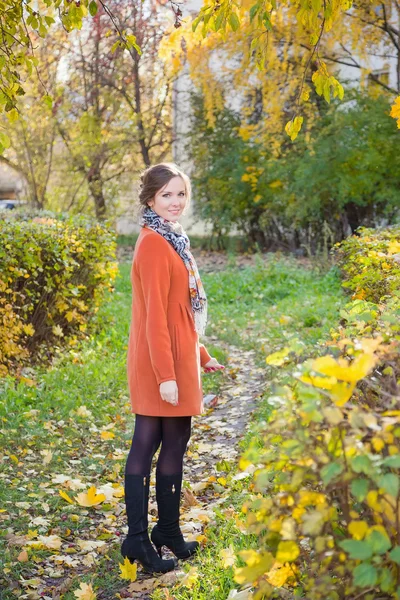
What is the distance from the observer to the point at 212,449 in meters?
5.26

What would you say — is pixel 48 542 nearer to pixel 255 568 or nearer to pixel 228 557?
pixel 228 557

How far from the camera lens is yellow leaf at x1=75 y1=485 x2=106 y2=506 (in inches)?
162

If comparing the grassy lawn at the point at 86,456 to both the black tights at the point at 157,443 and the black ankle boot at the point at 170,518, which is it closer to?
the black ankle boot at the point at 170,518

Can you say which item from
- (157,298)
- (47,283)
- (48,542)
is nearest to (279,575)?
(157,298)

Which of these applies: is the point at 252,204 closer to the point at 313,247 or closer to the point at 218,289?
the point at 313,247

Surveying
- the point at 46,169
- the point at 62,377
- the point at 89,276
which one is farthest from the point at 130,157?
the point at 62,377

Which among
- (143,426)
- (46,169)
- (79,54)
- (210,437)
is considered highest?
(79,54)

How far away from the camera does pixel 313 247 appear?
15.1 m

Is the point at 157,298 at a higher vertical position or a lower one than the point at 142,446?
higher

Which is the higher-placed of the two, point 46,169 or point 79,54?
point 79,54

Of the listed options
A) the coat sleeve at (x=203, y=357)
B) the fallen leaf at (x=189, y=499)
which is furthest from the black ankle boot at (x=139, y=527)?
the fallen leaf at (x=189, y=499)

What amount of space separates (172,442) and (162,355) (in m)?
0.45

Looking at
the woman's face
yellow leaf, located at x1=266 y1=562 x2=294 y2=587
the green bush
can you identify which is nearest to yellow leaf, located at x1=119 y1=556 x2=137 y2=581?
yellow leaf, located at x1=266 y1=562 x2=294 y2=587

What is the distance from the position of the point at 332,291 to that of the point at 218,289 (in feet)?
7.91
